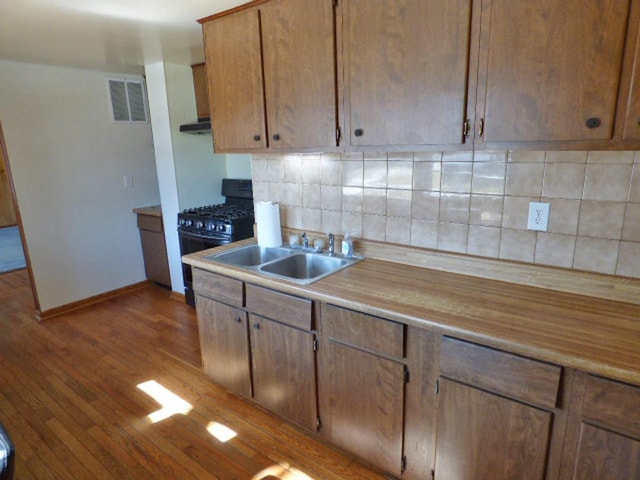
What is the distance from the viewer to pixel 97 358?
9.64ft

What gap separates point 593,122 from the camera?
1.29 meters

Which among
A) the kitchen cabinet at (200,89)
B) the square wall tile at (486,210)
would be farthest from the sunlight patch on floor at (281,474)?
the kitchen cabinet at (200,89)

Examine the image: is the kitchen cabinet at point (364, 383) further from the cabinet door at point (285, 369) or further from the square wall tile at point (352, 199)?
the square wall tile at point (352, 199)

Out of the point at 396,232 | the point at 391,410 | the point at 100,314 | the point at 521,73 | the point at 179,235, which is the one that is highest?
the point at 521,73

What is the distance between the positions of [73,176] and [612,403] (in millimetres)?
4232

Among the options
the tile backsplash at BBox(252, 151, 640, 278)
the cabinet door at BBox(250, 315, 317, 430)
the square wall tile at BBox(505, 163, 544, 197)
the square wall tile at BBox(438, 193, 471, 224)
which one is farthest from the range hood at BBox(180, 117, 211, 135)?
the square wall tile at BBox(505, 163, 544, 197)

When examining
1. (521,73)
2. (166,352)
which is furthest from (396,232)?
(166,352)

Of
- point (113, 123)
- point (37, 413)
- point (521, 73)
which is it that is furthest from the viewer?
point (113, 123)

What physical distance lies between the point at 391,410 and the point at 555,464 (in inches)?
23.5

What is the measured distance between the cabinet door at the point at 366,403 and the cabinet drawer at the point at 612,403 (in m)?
0.63

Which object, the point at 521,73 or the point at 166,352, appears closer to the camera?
the point at 521,73

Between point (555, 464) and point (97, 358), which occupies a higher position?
point (555, 464)

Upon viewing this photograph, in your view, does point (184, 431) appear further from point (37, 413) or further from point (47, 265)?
point (47, 265)

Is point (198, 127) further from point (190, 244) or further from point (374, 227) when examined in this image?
point (374, 227)
